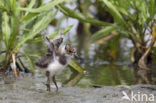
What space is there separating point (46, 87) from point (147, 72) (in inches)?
89.4

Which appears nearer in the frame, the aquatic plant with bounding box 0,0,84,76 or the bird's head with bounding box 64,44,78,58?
the bird's head with bounding box 64,44,78,58

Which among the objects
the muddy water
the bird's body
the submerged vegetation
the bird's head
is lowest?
the muddy water

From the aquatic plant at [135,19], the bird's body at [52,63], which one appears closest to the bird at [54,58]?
the bird's body at [52,63]

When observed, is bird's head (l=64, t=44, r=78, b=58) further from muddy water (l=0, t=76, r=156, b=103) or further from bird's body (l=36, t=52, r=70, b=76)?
muddy water (l=0, t=76, r=156, b=103)

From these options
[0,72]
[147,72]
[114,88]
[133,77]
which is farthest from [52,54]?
[147,72]

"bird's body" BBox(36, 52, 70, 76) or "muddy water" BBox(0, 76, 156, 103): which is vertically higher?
"bird's body" BBox(36, 52, 70, 76)

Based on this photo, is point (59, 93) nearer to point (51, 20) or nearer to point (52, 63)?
point (52, 63)

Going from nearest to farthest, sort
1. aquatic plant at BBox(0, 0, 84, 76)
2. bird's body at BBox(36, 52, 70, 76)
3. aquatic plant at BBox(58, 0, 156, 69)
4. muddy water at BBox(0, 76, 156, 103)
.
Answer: muddy water at BBox(0, 76, 156, 103) < bird's body at BBox(36, 52, 70, 76) < aquatic plant at BBox(0, 0, 84, 76) < aquatic plant at BBox(58, 0, 156, 69)

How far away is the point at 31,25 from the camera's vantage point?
6520mm

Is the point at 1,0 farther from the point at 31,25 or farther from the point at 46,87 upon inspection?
the point at 46,87

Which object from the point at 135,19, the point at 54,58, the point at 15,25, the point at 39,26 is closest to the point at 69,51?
the point at 54,58

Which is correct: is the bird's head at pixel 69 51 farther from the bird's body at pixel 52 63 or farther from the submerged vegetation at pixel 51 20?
the submerged vegetation at pixel 51 20

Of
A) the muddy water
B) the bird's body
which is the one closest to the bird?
the bird's body

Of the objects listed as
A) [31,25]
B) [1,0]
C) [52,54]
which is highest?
[1,0]
